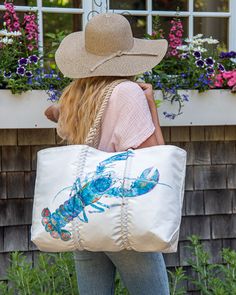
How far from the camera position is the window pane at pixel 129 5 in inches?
132

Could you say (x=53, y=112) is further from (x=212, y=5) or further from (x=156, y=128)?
(x=212, y=5)

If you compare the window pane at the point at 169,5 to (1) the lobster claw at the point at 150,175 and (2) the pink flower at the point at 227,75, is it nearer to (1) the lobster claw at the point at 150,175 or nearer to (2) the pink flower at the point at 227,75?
(2) the pink flower at the point at 227,75

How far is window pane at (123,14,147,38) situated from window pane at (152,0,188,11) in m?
0.10

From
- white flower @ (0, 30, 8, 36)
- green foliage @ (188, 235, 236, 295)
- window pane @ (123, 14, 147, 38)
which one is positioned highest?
window pane @ (123, 14, 147, 38)

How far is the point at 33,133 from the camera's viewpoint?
308 cm

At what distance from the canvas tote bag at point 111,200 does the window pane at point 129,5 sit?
1670mm

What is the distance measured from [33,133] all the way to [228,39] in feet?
4.03

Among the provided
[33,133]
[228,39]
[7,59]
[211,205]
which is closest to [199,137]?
[211,205]

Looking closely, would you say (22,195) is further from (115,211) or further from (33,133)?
(115,211)

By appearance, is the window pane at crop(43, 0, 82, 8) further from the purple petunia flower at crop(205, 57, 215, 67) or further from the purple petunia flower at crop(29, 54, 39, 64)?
the purple petunia flower at crop(205, 57, 215, 67)

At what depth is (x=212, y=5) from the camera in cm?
352

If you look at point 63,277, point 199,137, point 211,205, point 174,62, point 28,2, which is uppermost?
point 28,2

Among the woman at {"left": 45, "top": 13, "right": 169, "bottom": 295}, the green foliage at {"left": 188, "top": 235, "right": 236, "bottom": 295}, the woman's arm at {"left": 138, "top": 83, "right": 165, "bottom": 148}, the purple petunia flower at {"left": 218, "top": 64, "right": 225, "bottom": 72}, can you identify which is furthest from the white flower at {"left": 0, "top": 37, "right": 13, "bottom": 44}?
the green foliage at {"left": 188, "top": 235, "right": 236, "bottom": 295}

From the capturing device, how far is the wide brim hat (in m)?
1.99
